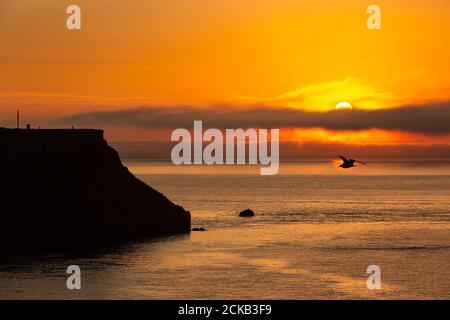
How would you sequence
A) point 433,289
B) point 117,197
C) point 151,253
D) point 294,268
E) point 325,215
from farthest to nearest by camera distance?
point 325,215 → point 117,197 → point 151,253 → point 294,268 → point 433,289

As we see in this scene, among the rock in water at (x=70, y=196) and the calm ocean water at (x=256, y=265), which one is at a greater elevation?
the rock in water at (x=70, y=196)

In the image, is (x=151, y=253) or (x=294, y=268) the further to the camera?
(x=151, y=253)

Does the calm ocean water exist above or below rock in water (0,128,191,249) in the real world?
below

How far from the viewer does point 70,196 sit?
11312cm

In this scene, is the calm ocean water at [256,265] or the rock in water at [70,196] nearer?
the calm ocean water at [256,265]

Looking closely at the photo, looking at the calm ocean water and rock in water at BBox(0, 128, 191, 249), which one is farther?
rock in water at BBox(0, 128, 191, 249)

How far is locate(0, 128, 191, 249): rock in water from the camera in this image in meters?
108

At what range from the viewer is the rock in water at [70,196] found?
10781 cm

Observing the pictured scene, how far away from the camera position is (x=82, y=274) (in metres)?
84.1

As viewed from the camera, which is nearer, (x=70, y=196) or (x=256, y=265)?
(x=256, y=265)
